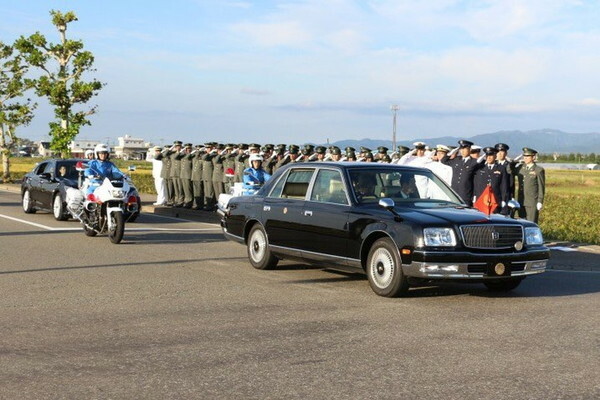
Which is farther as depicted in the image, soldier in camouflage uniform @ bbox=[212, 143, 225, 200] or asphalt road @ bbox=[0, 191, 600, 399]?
soldier in camouflage uniform @ bbox=[212, 143, 225, 200]

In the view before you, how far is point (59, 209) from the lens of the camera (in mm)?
21094

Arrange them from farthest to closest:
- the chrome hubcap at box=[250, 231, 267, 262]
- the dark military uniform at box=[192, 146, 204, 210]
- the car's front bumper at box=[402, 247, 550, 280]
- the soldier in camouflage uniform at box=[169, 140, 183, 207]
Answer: the soldier in camouflage uniform at box=[169, 140, 183, 207], the dark military uniform at box=[192, 146, 204, 210], the chrome hubcap at box=[250, 231, 267, 262], the car's front bumper at box=[402, 247, 550, 280]

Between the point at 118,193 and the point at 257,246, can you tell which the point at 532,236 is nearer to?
the point at 257,246

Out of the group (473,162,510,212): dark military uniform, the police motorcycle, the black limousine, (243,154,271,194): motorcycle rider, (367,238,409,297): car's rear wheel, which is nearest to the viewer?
the black limousine

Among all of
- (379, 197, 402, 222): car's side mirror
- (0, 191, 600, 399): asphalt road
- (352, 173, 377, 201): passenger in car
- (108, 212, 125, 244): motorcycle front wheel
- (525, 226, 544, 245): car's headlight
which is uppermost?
(352, 173, 377, 201): passenger in car

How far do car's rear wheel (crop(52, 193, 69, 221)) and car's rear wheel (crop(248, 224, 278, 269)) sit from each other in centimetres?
938

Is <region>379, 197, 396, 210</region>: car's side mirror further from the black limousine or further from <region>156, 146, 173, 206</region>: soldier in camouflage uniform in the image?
<region>156, 146, 173, 206</region>: soldier in camouflage uniform

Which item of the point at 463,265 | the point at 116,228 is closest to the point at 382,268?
the point at 463,265

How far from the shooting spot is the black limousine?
9898 mm

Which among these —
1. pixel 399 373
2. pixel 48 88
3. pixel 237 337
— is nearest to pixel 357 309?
pixel 237 337

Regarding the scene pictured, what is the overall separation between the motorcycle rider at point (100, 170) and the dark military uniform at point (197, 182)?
22.7 ft

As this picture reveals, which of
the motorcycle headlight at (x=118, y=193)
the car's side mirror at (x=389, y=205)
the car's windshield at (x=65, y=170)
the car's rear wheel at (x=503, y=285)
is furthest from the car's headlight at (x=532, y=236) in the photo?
the car's windshield at (x=65, y=170)

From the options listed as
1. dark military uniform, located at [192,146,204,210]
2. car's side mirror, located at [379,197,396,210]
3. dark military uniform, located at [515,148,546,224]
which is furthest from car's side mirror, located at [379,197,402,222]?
dark military uniform, located at [192,146,204,210]

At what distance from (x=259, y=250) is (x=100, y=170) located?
232 inches
